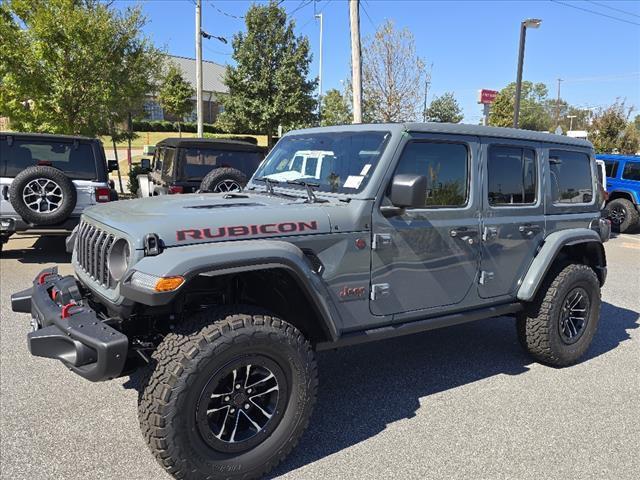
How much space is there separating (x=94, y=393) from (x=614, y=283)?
7164 millimetres

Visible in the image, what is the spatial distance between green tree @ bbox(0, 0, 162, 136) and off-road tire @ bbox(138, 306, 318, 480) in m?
10.8

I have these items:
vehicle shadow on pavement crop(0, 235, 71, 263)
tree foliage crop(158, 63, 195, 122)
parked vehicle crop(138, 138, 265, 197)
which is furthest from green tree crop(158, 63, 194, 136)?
parked vehicle crop(138, 138, 265, 197)

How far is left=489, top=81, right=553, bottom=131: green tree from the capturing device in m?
45.3

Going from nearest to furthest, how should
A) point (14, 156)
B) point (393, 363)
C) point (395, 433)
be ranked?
point (395, 433), point (393, 363), point (14, 156)

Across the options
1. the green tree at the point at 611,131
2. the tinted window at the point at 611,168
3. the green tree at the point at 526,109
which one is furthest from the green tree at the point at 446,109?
the tinted window at the point at 611,168

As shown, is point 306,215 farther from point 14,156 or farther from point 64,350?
point 14,156

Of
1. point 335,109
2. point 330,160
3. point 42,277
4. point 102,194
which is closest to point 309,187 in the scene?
point 330,160

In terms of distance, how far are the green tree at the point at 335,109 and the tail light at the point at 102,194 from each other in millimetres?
24843

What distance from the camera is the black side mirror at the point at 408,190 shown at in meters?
3.05

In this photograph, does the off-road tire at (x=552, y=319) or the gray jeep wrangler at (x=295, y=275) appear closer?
the gray jeep wrangler at (x=295, y=275)

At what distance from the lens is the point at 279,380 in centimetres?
282

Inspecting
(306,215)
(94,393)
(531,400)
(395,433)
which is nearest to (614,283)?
(531,400)

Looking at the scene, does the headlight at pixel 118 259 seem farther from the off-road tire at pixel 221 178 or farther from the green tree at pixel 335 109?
the green tree at pixel 335 109

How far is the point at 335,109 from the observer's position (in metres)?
42.1
